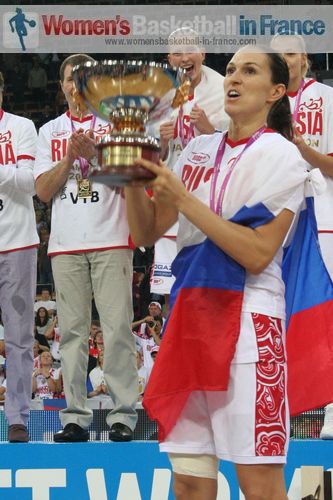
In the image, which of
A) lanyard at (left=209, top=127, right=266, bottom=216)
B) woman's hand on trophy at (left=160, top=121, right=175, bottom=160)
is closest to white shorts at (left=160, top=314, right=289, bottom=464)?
lanyard at (left=209, top=127, right=266, bottom=216)

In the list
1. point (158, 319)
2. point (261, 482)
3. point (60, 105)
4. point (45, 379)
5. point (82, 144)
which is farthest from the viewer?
point (60, 105)

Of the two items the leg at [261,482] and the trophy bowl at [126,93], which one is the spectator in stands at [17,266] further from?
the leg at [261,482]

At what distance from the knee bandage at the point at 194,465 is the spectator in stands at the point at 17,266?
1.89 metres

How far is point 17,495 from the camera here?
405cm

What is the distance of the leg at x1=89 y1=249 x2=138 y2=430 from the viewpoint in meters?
4.22

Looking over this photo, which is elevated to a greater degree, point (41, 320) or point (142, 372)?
point (41, 320)

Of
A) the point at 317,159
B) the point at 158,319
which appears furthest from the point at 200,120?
the point at 158,319

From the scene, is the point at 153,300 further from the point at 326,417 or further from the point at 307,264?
the point at 307,264

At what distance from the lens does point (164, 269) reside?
4.61 m

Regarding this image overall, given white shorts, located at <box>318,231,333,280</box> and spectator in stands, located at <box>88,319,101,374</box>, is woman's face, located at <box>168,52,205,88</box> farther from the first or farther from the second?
spectator in stands, located at <box>88,319,101,374</box>

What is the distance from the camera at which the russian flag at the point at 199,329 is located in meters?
2.59

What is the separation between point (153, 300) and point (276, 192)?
7181 millimetres

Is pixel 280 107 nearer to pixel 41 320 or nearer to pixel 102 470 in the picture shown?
pixel 102 470

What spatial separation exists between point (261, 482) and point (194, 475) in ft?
0.62
